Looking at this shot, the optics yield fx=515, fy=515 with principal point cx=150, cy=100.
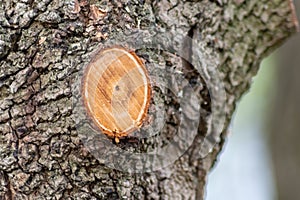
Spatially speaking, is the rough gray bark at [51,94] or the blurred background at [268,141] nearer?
the rough gray bark at [51,94]

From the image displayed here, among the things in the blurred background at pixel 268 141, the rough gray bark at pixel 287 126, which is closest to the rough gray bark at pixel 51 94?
the blurred background at pixel 268 141

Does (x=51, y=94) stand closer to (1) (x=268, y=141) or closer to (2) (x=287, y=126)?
(2) (x=287, y=126)

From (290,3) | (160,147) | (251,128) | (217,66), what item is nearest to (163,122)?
(160,147)

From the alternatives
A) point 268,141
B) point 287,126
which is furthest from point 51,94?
point 268,141

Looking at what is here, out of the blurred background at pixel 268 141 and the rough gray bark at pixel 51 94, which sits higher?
the blurred background at pixel 268 141

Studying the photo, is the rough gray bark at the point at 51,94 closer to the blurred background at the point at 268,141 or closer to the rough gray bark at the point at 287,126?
the blurred background at the point at 268,141

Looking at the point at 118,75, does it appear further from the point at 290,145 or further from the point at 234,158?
the point at 234,158

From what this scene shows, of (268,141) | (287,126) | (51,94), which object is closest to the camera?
(51,94)

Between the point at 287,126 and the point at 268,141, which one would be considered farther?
the point at 268,141
